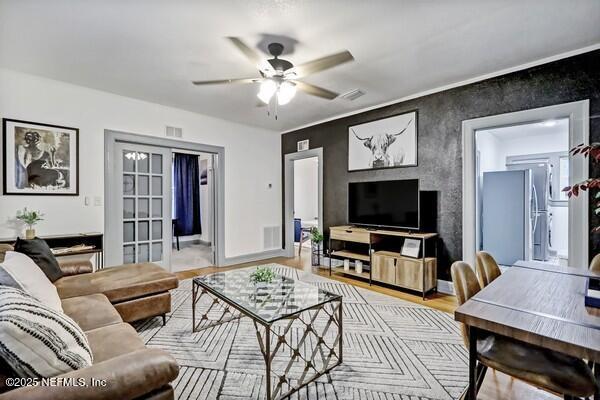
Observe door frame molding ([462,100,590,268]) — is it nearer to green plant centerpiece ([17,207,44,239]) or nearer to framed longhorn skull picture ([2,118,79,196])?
framed longhorn skull picture ([2,118,79,196])

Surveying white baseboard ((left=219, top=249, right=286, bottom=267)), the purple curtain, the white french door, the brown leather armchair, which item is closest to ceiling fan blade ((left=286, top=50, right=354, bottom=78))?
the brown leather armchair

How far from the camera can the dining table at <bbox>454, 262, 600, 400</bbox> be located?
101 centimetres

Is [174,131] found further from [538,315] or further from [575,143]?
[575,143]

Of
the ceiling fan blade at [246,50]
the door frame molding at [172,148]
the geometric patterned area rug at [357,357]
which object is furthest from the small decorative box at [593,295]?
the door frame molding at [172,148]

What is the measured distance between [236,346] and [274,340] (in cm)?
32

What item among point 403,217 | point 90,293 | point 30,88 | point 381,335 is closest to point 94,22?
point 30,88

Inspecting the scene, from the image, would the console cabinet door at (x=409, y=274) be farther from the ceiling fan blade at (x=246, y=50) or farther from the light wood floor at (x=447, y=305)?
the ceiling fan blade at (x=246, y=50)

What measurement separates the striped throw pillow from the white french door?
122 inches

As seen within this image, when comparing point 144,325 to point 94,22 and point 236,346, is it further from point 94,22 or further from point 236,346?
point 94,22

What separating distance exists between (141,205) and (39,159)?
1305 mm

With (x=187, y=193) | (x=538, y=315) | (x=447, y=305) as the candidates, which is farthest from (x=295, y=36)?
(x=187, y=193)

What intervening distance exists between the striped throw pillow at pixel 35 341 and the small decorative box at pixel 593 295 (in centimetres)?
223

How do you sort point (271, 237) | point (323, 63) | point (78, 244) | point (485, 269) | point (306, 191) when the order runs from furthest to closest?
point (306, 191) < point (271, 237) < point (78, 244) < point (323, 63) < point (485, 269)

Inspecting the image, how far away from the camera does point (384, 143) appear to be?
425 cm
